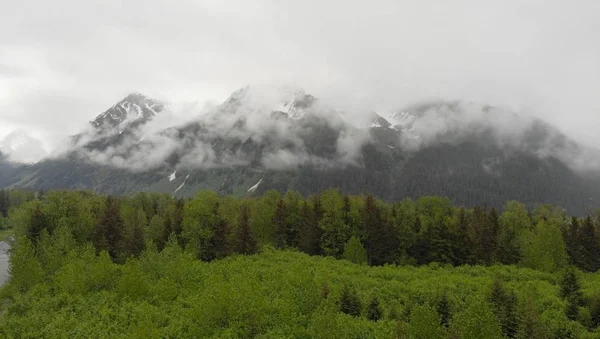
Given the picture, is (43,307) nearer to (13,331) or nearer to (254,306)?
(13,331)

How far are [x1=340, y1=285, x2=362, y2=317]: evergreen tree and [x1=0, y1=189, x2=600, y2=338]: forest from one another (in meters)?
0.10

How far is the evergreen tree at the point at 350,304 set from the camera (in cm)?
3875

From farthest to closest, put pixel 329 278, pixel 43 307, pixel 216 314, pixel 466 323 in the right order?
1. pixel 329 278
2. pixel 43 307
3. pixel 216 314
4. pixel 466 323

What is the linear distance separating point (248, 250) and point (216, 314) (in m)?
41.4

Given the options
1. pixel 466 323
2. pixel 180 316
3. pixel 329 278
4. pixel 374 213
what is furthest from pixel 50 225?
pixel 466 323

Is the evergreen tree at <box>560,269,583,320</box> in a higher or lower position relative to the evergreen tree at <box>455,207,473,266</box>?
lower

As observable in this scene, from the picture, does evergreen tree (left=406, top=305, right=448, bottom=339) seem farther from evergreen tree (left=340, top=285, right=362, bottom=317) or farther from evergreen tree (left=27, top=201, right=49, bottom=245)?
evergreen tree (left=27, top=201, right=49, bottom=245)

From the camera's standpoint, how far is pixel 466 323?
22.9 m

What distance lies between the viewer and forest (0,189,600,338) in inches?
1294

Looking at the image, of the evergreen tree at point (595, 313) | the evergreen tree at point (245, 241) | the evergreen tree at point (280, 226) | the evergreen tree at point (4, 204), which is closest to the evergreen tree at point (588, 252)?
the evergreen tree at point (595, 313)

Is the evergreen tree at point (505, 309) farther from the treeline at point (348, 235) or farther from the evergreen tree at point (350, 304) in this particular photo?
the treeline at point (348, 235)

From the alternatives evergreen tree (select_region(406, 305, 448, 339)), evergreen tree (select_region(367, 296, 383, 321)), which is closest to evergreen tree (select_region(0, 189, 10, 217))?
evergreen tree (select_region(367, 296, 383, 321))

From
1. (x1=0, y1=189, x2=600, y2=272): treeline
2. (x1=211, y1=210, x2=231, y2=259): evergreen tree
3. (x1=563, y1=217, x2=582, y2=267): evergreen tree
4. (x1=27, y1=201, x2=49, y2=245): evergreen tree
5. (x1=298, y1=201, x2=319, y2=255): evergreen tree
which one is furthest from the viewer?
(x1=298, y1=201, x2=319, y2=255): evergreen tree

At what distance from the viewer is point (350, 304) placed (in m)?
39.2
